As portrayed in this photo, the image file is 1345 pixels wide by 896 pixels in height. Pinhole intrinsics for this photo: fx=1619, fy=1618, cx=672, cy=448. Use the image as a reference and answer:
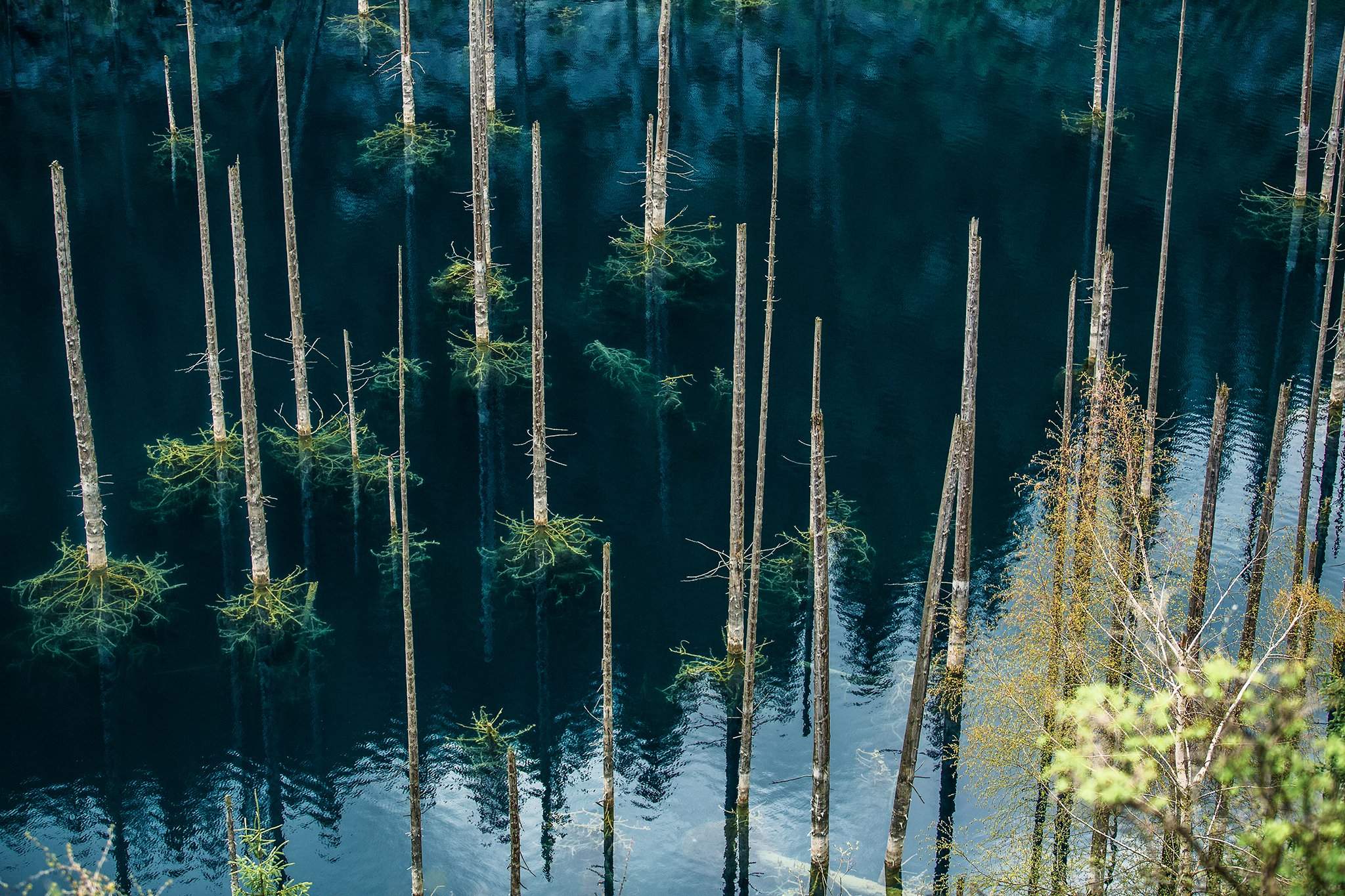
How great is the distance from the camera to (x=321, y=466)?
56.2m

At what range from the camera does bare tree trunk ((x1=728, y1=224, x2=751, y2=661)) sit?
135 ft

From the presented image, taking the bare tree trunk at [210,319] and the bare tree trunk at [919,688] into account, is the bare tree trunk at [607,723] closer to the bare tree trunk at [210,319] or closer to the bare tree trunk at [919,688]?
the bare tree trunk at [919,688]

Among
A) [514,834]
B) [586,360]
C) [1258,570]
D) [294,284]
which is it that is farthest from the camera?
[586,360]

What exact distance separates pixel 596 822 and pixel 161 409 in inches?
1046

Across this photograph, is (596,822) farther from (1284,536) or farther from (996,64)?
(996,64)

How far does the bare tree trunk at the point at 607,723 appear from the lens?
123 feet

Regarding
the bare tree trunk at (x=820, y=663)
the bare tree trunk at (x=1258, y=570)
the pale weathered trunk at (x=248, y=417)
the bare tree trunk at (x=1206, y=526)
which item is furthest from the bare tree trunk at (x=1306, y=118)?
the pale weathered trunk at (x=248, y=417)

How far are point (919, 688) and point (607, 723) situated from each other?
765cm

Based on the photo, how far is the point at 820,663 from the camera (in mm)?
38406

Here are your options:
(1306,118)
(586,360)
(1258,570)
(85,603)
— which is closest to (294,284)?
(85,603)

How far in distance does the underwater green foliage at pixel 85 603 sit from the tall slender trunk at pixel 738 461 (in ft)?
57.2

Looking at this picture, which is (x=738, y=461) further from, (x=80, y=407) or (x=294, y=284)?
(x=80, y=407)

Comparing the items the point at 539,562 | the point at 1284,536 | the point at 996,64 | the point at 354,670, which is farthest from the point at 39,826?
the point at 996,64

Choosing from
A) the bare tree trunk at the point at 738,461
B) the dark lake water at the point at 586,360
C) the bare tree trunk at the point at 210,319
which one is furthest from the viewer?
the bare tree trunk at the point at 210,319
